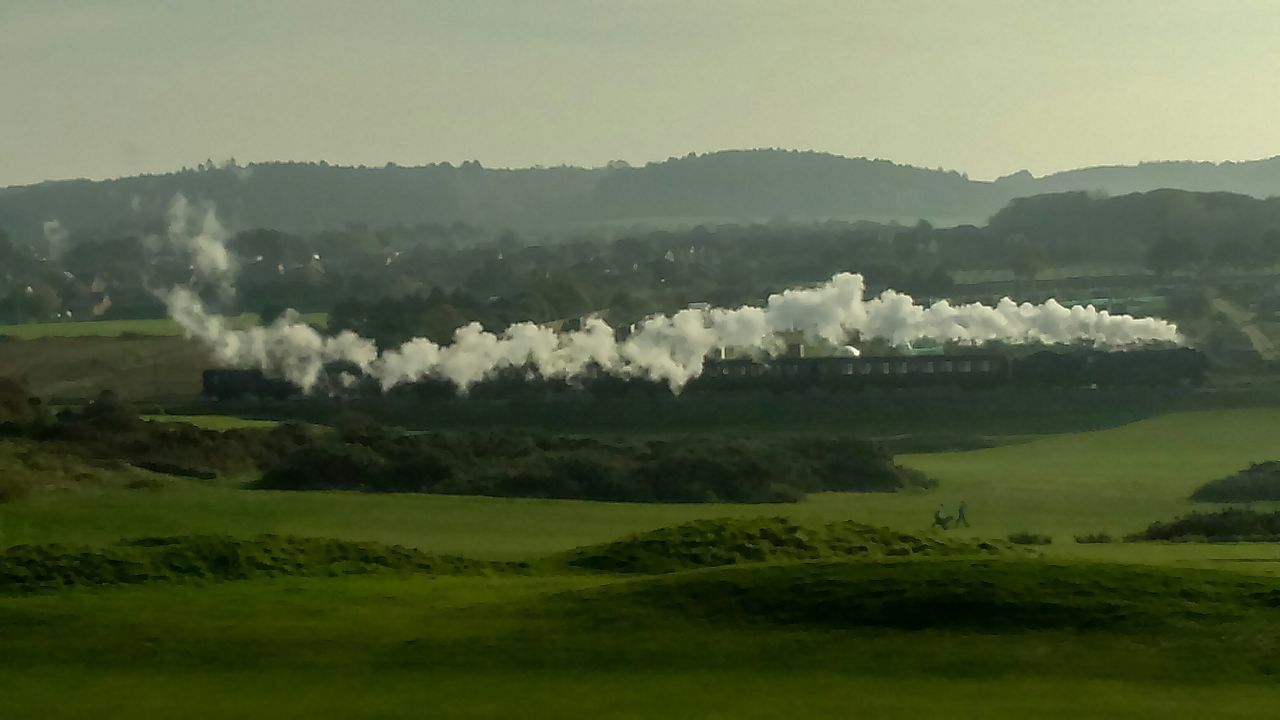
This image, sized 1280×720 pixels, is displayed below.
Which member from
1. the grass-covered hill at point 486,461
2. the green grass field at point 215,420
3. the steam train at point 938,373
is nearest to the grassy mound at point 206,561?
the grass-covered hill at point 486,461

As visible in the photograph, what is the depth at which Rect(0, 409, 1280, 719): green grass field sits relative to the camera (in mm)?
24594

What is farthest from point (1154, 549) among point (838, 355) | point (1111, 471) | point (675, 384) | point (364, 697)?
point (838, 355)

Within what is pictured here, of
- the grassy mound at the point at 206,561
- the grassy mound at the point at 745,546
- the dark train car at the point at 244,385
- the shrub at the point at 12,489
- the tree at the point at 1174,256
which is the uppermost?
the tree at the point at 1174,256

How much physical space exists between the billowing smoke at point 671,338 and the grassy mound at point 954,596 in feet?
190

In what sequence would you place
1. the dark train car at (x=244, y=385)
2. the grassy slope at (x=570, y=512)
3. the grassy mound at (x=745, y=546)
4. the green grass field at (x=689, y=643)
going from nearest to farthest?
the green grass field at (x=689, y=643) < the grassy mound at (x=745, y=546) < the grassy slope at (x=570, y=512) < the dark train car at (x=244, y=385)

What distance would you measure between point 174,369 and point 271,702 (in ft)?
304

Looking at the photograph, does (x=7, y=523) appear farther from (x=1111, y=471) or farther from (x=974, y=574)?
(x=1111, y=471)

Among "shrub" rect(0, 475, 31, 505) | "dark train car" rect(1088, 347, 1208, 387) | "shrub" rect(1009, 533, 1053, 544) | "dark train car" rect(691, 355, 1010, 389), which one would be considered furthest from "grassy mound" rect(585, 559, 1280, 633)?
"dark train car" rect(1088, 347, 1208, 387)

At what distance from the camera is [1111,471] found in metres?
68.4

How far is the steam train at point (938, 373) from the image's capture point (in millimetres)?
89000

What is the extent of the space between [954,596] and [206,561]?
17.2 m

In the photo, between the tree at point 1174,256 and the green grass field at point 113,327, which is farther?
the tree at point 1174,256

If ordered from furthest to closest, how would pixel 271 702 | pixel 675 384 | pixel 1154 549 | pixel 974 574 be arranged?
pixel 675 384 → pixel 1154 549 → pixel 974 574 → pixel 271 702

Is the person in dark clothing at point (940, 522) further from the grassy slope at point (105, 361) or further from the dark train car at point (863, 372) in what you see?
the grassy slope at point (105, 361)
